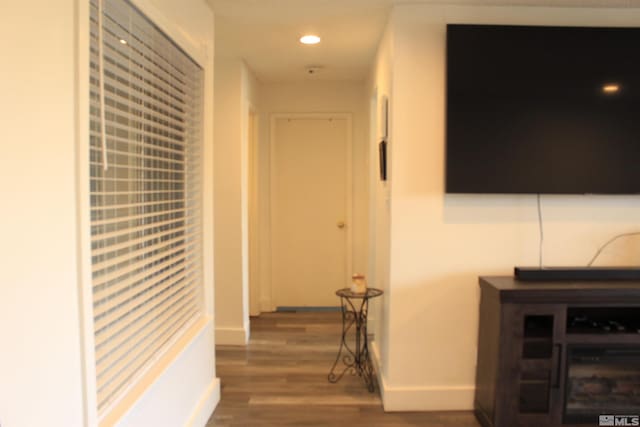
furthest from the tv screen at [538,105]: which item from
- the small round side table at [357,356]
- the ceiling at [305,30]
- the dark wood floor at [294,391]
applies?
the dark wood floor at [294,391]

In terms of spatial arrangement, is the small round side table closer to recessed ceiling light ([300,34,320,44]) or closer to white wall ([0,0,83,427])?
recessed ceiling light ([300,34,320,44])

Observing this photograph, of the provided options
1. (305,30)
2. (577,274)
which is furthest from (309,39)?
(577,274)

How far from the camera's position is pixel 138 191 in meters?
1.81

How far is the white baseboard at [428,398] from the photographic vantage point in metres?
2.70

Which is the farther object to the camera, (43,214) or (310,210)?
(310,210)

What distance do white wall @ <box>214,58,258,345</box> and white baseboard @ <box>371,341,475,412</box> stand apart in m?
1.57

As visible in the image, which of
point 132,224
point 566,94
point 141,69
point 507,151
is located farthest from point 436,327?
point 141,69

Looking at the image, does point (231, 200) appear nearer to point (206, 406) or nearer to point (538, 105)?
point (206, 406)

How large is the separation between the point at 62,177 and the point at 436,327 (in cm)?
219

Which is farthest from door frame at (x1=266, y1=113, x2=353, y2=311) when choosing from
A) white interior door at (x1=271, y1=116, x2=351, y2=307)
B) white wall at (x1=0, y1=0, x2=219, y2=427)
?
white wall at (x1=0, y1=0, x2=219, y2=427)

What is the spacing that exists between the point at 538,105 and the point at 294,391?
7.70ft

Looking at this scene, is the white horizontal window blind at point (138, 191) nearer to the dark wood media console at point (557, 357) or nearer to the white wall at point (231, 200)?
the white wall at point (231, 200)

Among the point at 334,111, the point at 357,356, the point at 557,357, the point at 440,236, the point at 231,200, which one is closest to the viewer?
the point at 557,357

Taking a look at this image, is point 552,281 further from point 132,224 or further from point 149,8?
point 149,8
